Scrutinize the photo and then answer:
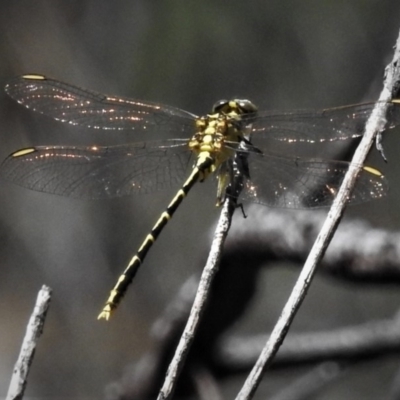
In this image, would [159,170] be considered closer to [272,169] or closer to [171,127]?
[171,127]

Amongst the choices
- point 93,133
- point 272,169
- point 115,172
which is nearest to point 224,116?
point 272,169

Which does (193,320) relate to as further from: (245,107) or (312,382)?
(312,382)

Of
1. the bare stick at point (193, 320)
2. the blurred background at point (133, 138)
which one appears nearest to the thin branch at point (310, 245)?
the blurred background at point (133, 138)

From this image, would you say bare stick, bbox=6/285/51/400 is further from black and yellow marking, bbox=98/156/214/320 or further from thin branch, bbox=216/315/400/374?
thin branch, bbox=216/315/400/374

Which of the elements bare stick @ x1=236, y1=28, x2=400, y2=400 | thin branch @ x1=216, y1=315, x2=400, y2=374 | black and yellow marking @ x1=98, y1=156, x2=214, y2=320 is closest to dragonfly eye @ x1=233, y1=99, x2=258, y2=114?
black and yellow marking @ x1=98, y1=156, x2=214, y2=320

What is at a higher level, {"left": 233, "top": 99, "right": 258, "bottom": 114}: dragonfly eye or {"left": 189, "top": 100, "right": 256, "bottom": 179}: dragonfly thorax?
{"left": 233, "top": 99, "right": 258, "bottom": 114}: dragonfly eye

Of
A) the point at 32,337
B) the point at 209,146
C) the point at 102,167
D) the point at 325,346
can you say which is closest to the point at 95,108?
the point at 102,167

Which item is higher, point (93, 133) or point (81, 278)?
point (93, 133)
